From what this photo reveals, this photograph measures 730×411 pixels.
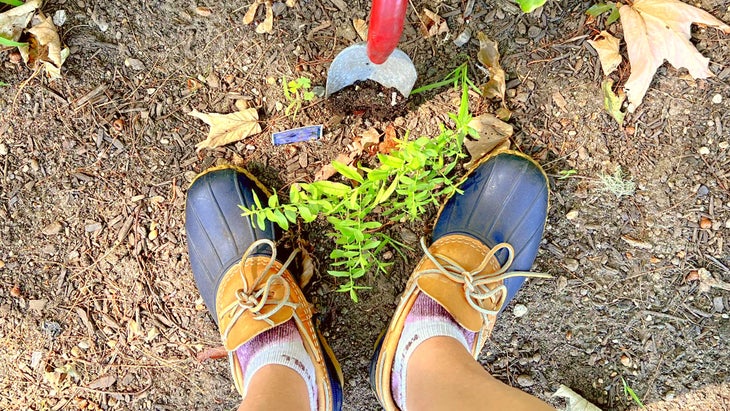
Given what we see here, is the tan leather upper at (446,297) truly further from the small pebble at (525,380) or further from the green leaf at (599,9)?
the green leaf at (599,9)

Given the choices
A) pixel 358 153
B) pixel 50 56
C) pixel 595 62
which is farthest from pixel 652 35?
pixel 50 56

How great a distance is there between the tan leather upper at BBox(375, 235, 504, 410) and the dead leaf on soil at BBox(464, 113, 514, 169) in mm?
300

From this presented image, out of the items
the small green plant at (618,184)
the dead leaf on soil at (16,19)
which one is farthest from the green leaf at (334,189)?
the dead leaf on soil at (16,19)

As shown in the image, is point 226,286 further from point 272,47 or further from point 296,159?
point 272,47

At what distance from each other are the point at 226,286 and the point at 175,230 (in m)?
0.29

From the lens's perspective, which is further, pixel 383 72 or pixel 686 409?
pixel 686 409

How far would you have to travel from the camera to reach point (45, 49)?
181 cm

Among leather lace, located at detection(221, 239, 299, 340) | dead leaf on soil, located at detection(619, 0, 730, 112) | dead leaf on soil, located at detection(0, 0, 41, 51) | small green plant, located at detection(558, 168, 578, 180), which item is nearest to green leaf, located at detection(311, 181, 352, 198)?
leather lace, located at detection(221, 239, 299, 340)

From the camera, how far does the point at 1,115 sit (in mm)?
1833

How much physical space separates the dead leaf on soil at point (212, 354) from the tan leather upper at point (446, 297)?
57 cm

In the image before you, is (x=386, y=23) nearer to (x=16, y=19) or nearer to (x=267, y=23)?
(x=267, y=23)

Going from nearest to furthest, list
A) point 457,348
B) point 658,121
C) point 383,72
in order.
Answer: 1. point 457,348
2. point 383,72
3. point 658,121

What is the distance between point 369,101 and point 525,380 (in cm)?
113

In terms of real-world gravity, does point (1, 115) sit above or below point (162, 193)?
above
